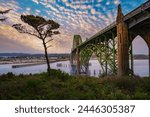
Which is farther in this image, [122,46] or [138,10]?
[122,46]

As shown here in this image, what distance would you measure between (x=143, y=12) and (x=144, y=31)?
7726 mm

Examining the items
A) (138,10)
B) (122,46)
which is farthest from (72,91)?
(122,46)

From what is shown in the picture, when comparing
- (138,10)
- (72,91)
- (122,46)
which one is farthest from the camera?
(122,46)

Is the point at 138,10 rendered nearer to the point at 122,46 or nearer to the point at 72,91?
the point at 122,46

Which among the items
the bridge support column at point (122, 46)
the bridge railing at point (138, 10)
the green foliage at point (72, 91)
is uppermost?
the bridge railing at point (138, 10)

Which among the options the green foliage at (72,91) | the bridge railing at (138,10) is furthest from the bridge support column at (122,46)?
the green foliage at (72,91)

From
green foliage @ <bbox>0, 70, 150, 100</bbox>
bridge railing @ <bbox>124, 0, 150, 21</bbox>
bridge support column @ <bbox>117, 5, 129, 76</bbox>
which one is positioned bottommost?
green foliage @ <bbox>0, 70, 150, 100</bbox>

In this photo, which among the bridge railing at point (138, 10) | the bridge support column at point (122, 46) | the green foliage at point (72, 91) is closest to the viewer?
the green foliage at point (72, 91)

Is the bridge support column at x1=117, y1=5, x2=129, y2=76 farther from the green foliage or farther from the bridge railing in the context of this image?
the green foliage

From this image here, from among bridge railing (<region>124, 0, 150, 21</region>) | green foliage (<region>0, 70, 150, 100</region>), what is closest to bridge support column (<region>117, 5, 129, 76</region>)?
bridge railing (<region>124, 0, 150, 21</region>)

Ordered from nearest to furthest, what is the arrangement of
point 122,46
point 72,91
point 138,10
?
point 72,91 < point 138,10 < point 122,46

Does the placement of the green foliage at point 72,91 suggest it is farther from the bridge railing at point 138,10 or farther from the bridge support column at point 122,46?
the bridge support column at point 122,46

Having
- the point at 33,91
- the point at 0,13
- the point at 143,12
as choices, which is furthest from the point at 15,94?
the point at 143,12

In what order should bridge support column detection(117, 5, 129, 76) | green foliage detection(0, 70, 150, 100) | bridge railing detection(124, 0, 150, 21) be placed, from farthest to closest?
bridge support column detection(117, 5, 129, 76)
bridge railing detection(124, 0, 150, 21)
green foliage detection(0, 70, 150, 100)
